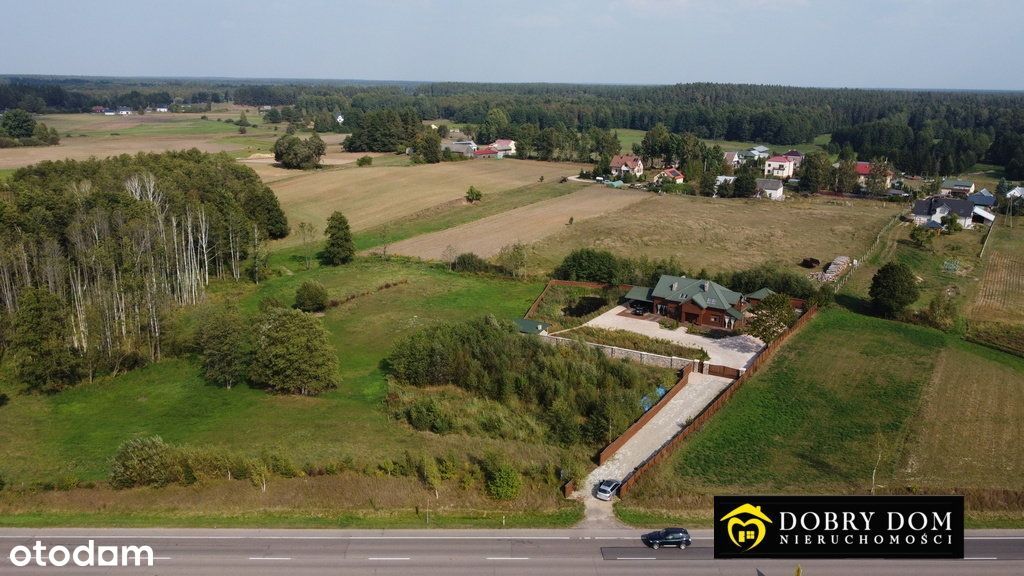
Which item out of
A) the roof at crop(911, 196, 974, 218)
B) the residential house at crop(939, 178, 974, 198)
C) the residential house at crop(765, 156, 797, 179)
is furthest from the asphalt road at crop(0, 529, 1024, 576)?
the residential house at crop(765, 156, 797, 179)

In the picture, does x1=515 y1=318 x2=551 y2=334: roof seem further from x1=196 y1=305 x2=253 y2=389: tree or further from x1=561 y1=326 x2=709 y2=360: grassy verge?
x1=196 y1=305 x2=253 y2=389: tree

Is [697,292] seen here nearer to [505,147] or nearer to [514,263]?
[514,263]

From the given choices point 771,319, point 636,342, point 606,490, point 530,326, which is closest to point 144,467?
point 606,490

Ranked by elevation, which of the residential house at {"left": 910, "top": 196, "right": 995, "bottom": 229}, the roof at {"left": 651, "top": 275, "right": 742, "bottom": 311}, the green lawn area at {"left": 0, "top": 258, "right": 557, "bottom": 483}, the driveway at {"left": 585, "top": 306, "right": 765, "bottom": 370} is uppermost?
the residential house at {"left": 910, "top": 196, "right": 995, "bottom": 229}

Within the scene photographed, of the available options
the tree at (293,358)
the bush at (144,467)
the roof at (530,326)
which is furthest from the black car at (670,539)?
the roof at (530,326)

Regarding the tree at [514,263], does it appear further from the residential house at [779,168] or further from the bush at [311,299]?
the residential house at [779,168]

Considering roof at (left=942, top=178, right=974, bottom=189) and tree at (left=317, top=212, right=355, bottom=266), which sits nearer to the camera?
tree at (left=317, top=212, right=355, bottom=266)

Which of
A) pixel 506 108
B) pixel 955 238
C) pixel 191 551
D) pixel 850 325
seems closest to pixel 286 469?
pixel 191 551
